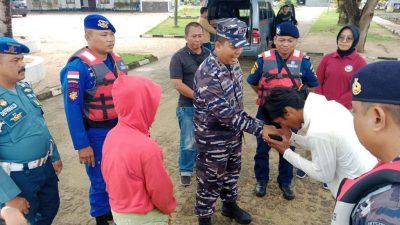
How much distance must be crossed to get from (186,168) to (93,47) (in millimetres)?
1886

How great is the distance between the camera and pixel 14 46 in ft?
7.82

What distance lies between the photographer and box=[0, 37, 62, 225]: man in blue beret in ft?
7.54

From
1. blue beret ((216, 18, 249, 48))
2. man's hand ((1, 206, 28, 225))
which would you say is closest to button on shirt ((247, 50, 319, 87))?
blue beret ((216, 18, 249, 48))

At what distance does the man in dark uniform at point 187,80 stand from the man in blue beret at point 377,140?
9.03 feet

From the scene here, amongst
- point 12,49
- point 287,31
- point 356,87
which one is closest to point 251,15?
point 287,31

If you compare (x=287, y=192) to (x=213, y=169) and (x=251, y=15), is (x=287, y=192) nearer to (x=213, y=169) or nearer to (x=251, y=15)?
(x=213, y=169)

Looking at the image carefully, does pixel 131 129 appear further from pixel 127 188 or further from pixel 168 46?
pixel 168 46

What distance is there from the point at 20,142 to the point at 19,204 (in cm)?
44

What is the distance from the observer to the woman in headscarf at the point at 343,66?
3.90 m

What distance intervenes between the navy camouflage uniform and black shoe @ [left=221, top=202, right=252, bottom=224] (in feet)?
0.80

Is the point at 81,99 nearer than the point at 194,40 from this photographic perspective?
Yes

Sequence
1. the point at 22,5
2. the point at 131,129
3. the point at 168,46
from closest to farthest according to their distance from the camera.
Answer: the point at 131,129 < the point at 168,46 < the point at 22,5

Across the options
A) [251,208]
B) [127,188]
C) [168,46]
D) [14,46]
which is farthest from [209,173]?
[168,46]

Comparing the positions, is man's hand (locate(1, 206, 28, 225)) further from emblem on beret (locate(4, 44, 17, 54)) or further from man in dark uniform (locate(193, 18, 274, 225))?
man in dark uniform (locate(193, 18, 274, 225))
